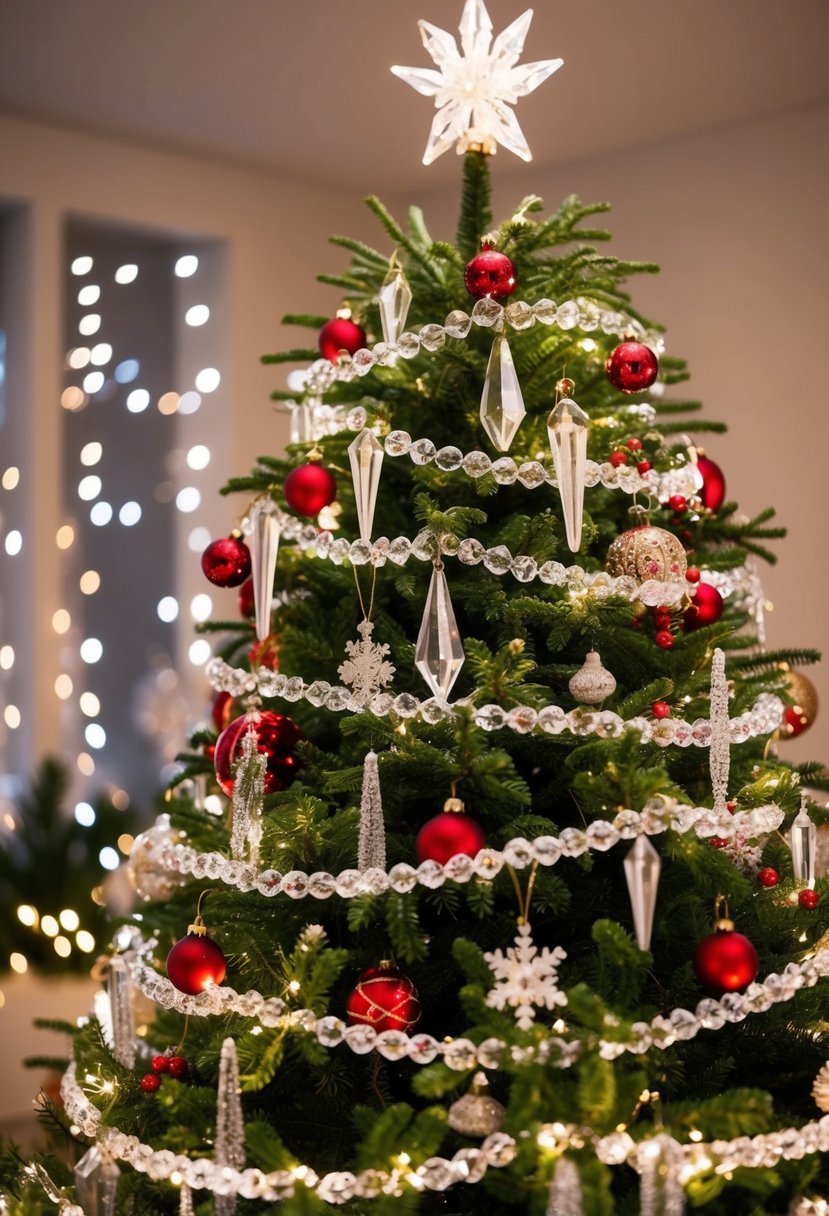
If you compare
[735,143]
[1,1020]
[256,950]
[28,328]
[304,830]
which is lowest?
[1,1020]

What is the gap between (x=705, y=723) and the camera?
97cm

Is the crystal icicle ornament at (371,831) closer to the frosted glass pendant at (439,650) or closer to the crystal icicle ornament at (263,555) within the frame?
the frosted glass pendant at (439,650)

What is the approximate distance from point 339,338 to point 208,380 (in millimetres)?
1724

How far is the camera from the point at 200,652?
109 inches

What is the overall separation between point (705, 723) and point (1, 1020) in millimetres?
1930

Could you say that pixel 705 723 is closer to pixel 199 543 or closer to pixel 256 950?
pixel 256 950

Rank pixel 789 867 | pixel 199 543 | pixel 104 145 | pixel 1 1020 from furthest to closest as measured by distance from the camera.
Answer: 1. pixel 199 543
2. pixel 104 145
3. pixel 1 1020
4. pixel 789 867

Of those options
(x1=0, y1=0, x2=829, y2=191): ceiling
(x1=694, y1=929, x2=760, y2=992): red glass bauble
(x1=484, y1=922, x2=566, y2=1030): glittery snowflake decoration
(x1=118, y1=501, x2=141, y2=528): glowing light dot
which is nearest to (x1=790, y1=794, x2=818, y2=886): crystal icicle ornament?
(x1=694, y1=929, x2=760, y2=992): red glass bauble

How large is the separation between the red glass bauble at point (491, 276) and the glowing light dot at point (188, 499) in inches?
74.6

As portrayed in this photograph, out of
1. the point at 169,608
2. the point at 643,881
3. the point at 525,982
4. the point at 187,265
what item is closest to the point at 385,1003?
the point at 525,982

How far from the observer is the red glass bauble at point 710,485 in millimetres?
1247

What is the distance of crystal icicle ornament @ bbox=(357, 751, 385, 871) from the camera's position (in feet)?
2.99

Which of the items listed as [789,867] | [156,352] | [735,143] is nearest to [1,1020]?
[156,352]

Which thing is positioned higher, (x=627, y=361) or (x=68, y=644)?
(x=627, y=361)
